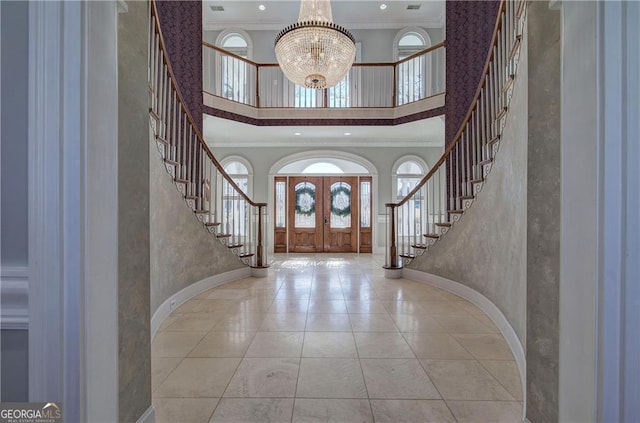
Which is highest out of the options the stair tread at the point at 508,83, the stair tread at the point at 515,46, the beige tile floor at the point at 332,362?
the stair tread at the point at 515,46

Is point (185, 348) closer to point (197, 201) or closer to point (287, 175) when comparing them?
point (197, 201)

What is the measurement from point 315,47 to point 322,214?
500 centimetres

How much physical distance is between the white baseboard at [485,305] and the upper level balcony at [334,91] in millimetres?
3221

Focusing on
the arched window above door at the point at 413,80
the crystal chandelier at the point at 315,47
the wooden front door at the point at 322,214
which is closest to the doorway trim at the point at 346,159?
the wooden front door at the point at 322,214

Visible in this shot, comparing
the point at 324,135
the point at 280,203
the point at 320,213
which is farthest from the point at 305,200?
the point at 324,135

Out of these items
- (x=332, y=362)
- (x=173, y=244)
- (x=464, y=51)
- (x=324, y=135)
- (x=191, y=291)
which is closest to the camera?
(x=332, y=362)

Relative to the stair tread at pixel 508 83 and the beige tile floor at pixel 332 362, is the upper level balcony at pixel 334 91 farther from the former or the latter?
the beige tile floor at pixel 332 362

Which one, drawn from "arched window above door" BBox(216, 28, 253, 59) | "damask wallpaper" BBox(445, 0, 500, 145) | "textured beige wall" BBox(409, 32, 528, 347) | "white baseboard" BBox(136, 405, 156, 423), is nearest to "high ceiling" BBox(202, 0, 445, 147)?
"arched window above door" BBox(216, 28, 253, 59)

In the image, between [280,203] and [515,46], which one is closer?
[515,46]

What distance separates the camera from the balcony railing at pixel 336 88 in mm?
6379

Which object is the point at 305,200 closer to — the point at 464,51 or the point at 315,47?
the point at 315,47

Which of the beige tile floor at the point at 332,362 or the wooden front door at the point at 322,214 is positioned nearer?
the beige tile floor at the point at 332,362

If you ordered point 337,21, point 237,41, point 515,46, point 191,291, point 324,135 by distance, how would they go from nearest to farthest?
point 515,46, point 191,291, point 324,135, point 337,21, point 237,41

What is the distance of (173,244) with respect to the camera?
3328mm
